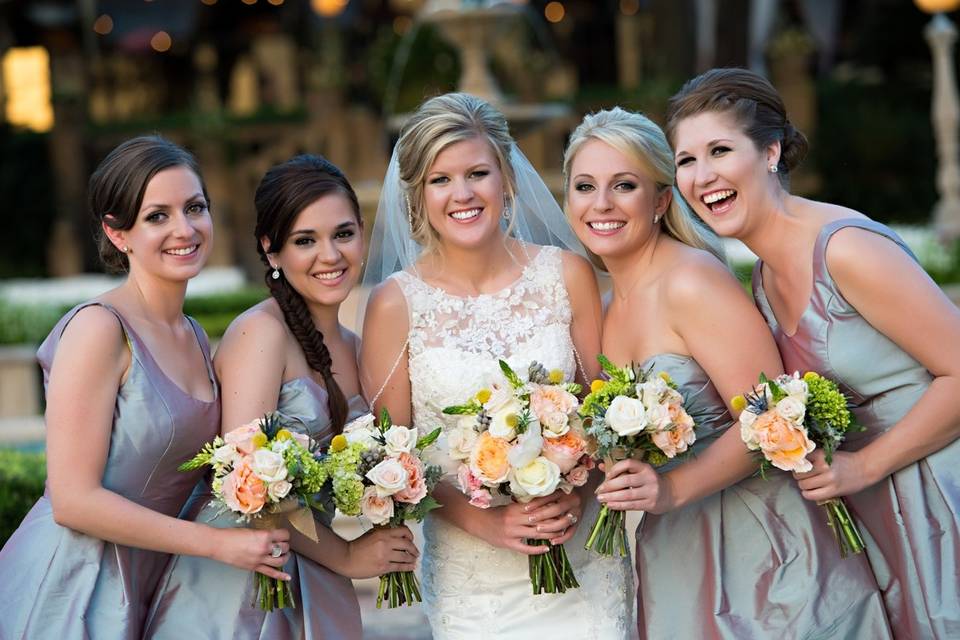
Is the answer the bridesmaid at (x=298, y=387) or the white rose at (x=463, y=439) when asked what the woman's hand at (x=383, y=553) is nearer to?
the bridesmaid at (x=298, y=387)

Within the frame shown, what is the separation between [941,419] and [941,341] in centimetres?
22

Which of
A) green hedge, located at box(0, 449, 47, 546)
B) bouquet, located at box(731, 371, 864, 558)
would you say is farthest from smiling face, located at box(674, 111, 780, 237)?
green hedge, located at box(0, 449, 47, 546)

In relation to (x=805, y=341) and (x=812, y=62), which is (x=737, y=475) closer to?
(x=805, y=341)

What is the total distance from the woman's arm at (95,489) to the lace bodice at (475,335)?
82 centimetres

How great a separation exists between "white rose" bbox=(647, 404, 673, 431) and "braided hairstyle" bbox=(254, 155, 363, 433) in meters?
1.05

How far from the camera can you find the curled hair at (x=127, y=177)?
3.78 m

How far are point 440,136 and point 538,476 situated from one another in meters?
1.20

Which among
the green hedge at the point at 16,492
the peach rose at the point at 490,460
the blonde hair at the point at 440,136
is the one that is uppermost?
the blonde hair at the point at 440,136

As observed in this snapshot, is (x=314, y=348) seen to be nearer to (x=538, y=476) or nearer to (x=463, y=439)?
(x=463, y=439)

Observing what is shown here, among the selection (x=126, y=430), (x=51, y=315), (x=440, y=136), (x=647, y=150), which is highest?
(x=51, y=315)

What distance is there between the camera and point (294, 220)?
4055 mm

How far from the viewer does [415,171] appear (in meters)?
4.18

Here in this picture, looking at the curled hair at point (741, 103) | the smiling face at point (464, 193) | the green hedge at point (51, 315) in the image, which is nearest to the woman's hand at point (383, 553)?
the smiling face at point (464, 193)

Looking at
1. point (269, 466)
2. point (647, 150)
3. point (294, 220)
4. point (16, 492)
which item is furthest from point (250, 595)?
point (16, 492)
